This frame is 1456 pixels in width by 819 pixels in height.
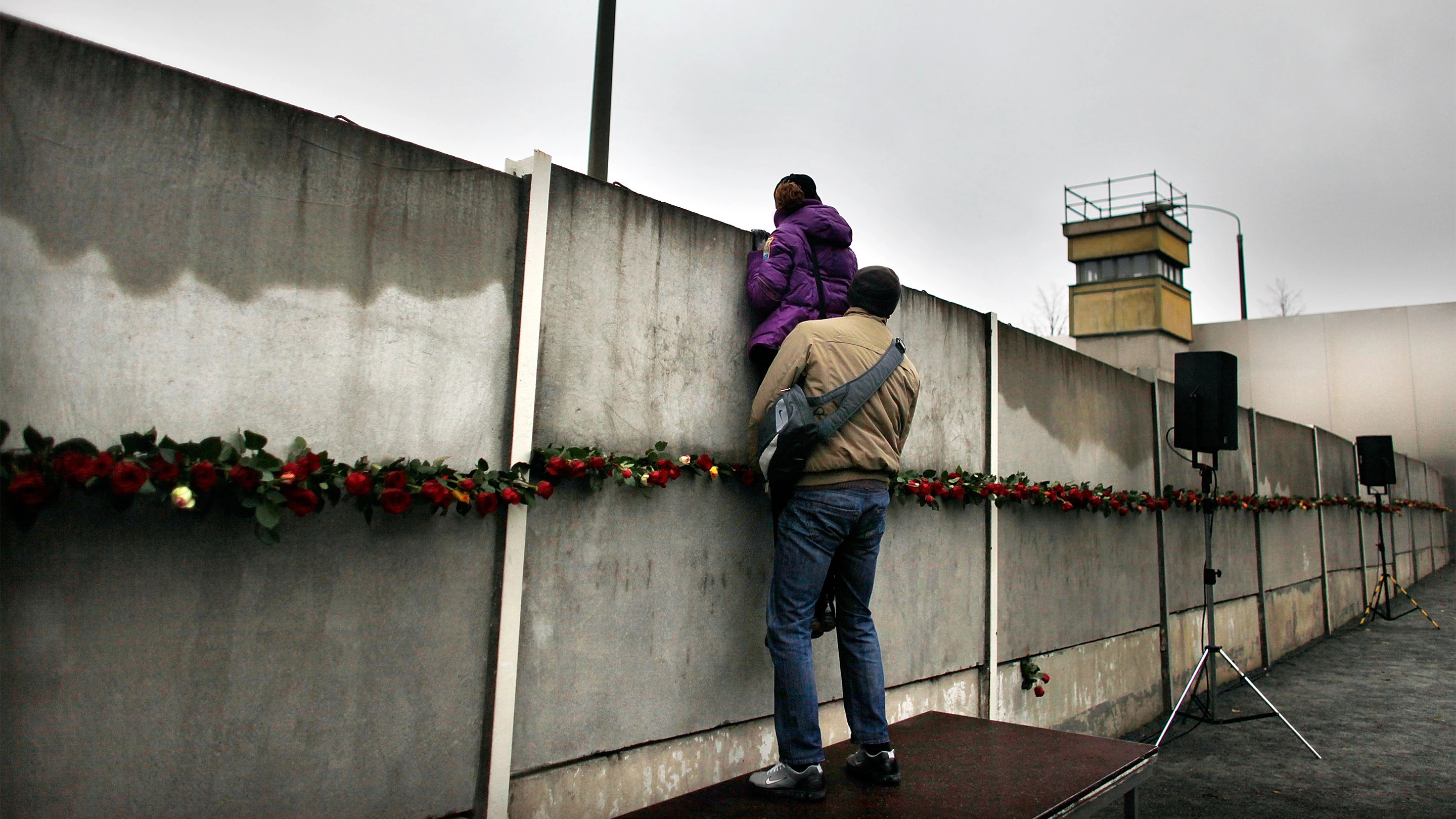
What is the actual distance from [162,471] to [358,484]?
0.40m

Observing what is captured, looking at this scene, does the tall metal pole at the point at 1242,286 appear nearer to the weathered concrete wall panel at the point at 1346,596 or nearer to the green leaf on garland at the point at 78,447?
the weathered concrete wall panel at the point at 1346,596

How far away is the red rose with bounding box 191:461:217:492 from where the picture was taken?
73.4 inches

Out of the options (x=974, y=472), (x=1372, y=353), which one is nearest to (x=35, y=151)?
(x=974, y=472)

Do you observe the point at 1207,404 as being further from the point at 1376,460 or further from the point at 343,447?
the point at 1376,460

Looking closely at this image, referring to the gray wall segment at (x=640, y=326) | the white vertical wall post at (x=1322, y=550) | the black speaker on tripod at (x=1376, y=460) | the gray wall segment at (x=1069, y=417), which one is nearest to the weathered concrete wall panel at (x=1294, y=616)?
the white vertical wall post at (x=1322, y=550)

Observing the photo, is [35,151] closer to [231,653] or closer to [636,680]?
[231,653]

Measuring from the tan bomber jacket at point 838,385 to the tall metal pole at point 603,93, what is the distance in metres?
3.19

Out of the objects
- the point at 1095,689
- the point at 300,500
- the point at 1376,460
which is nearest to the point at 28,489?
the point at 300,500

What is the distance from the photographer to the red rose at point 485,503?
2402 mm

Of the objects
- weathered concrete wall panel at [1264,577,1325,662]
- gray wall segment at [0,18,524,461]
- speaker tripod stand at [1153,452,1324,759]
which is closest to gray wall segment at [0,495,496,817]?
gray wall segment at [0,18,524,461]

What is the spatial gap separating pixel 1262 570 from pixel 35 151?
32.9 feet

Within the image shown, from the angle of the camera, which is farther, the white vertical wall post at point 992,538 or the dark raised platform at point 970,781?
the white vertical wall post at point 992,538

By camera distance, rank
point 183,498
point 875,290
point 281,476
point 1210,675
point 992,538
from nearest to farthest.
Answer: point 183,498, point 281,476, point 875,290, point 992,538, point 1210,675

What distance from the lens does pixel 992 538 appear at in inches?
190
